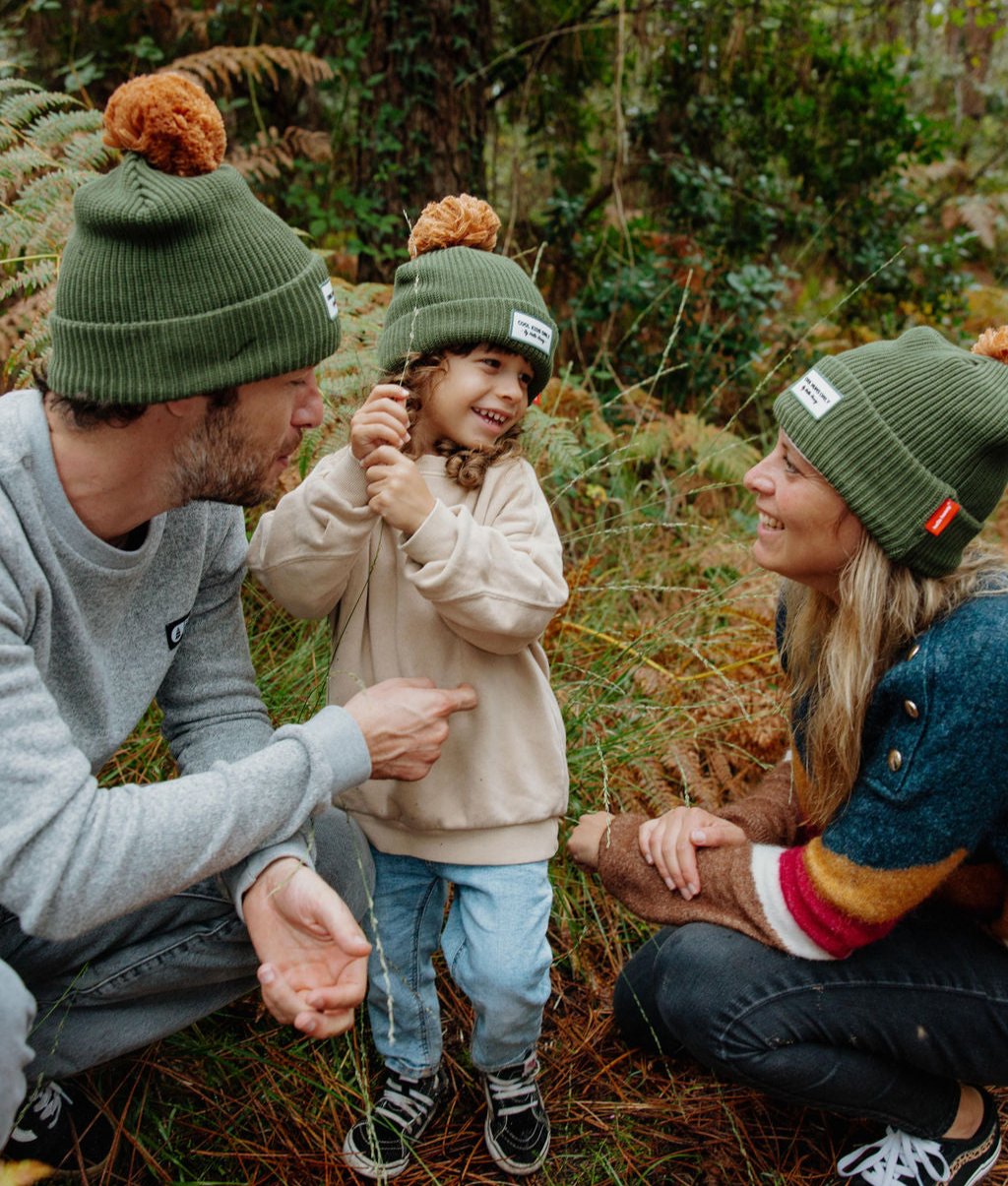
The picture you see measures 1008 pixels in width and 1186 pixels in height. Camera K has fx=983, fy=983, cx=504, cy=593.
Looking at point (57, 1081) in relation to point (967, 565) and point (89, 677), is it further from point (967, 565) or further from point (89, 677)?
point (967, 565)

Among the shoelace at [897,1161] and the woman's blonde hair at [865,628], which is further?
the shoelace at [897,1161]

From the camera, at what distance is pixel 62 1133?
5.93 ft

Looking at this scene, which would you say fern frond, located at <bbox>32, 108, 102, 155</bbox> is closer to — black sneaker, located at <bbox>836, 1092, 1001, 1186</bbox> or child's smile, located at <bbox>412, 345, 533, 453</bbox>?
child's smile, located at <bbox>412, 345, 533, 453</bbox>

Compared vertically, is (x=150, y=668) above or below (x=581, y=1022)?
above

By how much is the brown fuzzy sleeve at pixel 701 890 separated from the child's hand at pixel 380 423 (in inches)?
35.4

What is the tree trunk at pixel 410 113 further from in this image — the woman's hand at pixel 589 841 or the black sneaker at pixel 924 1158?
the black sneaker at pixel 924 1158

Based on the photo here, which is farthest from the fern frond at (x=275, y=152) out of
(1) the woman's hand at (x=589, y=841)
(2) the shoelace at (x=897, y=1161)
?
(2) the shoelace at (x=897, y=1161)

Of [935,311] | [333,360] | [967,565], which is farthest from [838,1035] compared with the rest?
[935,311]

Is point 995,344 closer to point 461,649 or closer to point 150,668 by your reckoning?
point 461,649

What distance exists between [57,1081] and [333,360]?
1.86 metres

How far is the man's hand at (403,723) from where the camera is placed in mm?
1699

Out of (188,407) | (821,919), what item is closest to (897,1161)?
(821,919)

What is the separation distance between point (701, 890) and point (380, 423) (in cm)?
113

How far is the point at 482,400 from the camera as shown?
6.24 ft
